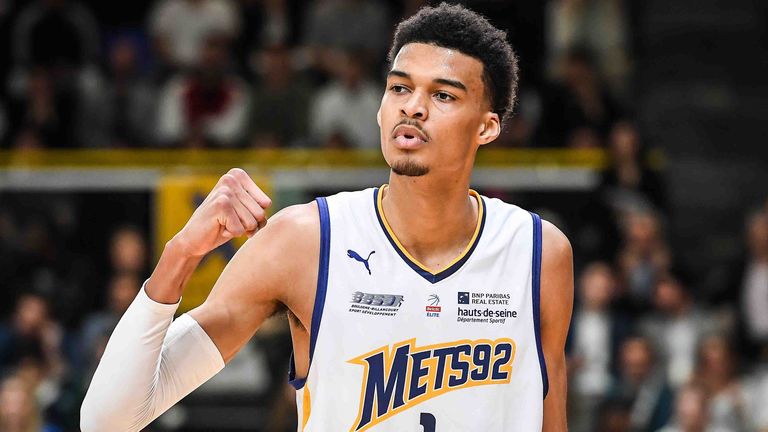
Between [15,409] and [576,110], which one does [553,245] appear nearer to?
[15,409]

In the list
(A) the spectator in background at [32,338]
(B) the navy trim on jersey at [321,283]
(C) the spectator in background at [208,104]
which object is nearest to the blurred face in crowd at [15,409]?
(A) the spectator in background at [32,338]

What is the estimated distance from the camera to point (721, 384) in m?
10.0

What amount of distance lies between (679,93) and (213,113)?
16.1 feet

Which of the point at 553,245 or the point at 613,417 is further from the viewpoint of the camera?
the point at 613,417

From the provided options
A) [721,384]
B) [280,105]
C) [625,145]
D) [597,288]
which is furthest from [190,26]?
[721,384]

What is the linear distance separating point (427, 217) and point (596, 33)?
31.0 feet

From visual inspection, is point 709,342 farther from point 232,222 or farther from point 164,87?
point 232,222

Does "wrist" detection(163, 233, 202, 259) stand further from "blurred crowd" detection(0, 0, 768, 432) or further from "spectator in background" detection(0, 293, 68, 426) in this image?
"spectator in background" detection(0, 293, 68, 426)

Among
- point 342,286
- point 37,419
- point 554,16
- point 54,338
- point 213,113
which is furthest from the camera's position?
point 554,16

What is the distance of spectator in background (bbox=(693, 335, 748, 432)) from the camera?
9.89 meters

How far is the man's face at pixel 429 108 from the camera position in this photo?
13.1 ft

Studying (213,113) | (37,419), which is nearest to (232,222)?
(37,419)

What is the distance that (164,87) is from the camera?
12688 millimetres

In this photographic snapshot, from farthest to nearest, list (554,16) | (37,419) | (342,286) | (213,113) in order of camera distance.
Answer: (554,16), (213,113), (37,419), (342,286)
